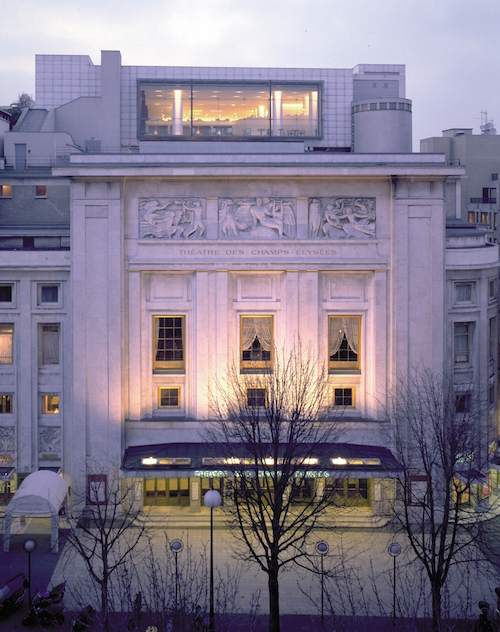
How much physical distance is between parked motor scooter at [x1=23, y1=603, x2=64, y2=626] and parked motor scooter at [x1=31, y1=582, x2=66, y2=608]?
0.13m

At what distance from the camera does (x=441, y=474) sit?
3803 centimetres

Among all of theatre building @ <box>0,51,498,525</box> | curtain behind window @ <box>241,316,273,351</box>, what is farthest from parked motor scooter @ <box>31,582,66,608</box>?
curtain behind window @ <box>241,316,273,351</box>

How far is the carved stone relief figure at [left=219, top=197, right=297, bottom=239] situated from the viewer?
131ft

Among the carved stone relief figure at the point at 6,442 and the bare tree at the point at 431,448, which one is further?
the carved stone relief figure at the point at 6,442

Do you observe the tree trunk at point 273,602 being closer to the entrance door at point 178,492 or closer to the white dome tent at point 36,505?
the white dome tent at point 36,505

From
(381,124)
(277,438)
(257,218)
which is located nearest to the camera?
(277,438)

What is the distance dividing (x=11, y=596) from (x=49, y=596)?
1.45 metres

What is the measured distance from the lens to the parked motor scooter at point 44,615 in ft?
95.3

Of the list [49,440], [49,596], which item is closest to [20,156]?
[49,440]

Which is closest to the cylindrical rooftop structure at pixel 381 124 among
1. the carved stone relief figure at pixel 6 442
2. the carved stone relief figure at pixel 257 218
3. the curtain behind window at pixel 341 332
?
the carved stone relief figure at pixel 257 218

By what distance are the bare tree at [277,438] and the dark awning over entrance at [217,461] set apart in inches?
13.1

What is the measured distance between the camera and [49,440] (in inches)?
1624

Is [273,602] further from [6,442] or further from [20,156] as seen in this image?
[20,156]

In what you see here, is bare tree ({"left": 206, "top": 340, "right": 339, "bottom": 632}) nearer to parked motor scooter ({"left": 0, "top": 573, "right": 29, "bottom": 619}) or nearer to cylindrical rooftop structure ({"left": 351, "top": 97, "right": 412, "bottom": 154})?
parked motor scooter ({"left": 0, "top": 573, "right": 29, "bottom": 619})
